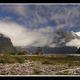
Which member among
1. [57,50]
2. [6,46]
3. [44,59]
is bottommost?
[44,59]

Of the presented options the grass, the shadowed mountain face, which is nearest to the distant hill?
the grass

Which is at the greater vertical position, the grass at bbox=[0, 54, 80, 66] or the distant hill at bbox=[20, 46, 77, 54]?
the distant hill at bbox=[20, 46, 77, 54]

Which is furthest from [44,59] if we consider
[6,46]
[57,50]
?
[6,46]

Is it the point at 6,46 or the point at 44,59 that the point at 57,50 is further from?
the point at 6,46

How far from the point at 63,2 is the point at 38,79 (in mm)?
1238

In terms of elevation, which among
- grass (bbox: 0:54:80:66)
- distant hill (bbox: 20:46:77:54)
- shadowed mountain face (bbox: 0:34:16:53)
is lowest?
grass (bbox: 0:54:80:66)

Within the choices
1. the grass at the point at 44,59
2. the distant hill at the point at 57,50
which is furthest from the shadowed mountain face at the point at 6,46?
the distant hill at the point at 57,50

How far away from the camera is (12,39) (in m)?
6.72

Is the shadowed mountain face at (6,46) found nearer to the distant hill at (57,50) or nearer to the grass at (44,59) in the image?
the grass at (44,59)

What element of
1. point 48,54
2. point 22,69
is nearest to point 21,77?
point 22,69

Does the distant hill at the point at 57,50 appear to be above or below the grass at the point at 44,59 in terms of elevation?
above

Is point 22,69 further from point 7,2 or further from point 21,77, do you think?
point 7,2

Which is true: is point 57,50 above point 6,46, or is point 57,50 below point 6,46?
below

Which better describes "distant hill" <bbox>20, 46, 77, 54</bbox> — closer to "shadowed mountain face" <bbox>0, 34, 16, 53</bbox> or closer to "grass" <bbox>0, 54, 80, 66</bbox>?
"grass" <bbox>0, 54, 80, 66</bbox>
